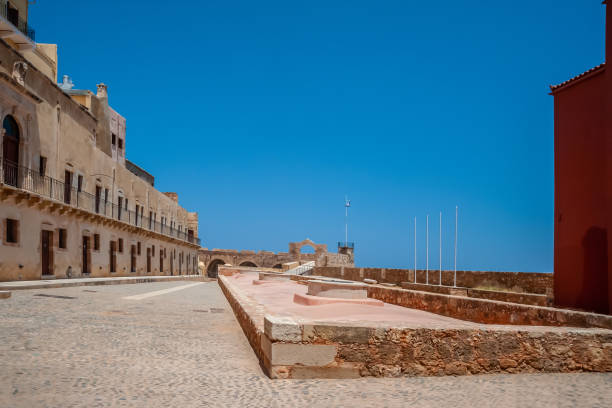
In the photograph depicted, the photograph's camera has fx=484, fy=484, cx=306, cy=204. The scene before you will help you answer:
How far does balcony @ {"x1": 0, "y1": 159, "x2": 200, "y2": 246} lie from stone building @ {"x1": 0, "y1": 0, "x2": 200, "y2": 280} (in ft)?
0.15

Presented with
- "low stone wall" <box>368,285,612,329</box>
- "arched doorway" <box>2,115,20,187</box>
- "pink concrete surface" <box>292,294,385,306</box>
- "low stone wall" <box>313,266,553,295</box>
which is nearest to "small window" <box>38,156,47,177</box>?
"arched doorway" <box>2,115,20,187</box>

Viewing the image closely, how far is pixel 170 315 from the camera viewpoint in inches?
377

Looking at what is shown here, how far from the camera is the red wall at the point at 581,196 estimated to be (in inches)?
511

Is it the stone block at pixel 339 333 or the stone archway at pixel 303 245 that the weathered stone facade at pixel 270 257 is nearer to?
the stone archway at pixel 303 245

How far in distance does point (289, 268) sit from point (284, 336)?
127 feet

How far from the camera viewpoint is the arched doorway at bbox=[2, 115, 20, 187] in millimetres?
19344

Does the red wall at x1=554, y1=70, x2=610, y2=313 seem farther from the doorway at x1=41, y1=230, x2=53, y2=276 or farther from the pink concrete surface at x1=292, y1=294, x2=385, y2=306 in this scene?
the doorway at x1=41, y1=230, x2=53, y2=276

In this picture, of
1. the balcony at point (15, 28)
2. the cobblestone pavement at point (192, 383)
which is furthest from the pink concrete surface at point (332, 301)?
the balcony at point (15, 28)

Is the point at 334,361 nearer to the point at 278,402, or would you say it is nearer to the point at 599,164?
the point at 278,402

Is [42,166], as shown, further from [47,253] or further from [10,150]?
[47,253]

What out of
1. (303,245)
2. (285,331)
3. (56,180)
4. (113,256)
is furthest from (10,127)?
(303,245)

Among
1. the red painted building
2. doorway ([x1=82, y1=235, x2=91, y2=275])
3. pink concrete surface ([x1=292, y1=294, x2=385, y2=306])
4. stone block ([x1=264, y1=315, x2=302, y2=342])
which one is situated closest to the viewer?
stone block ([x1=264, y1=315, x2=302, y2=342])

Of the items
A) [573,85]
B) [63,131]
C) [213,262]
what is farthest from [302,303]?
[213,262]

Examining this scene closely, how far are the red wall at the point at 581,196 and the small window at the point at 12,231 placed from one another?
19826mm
